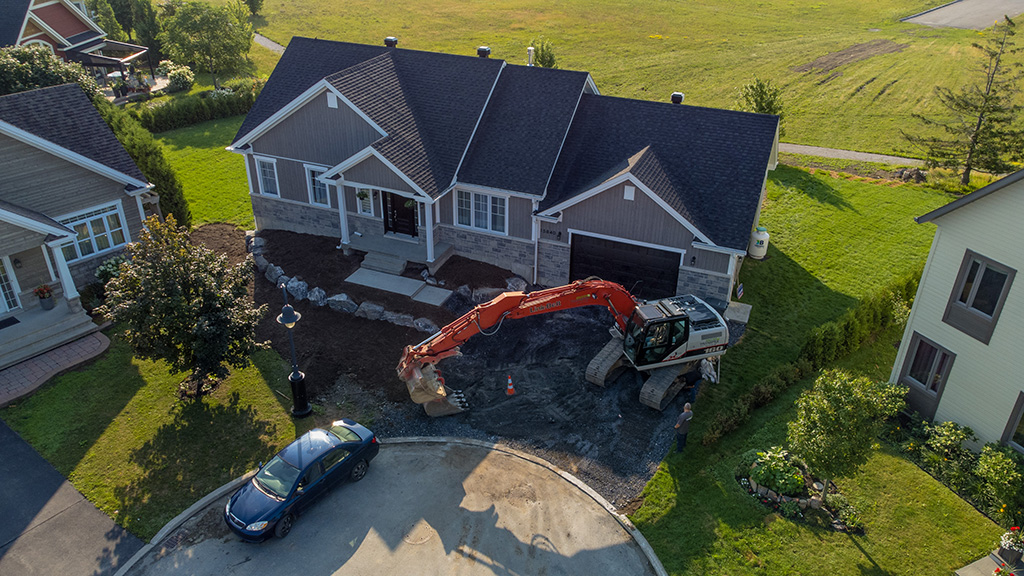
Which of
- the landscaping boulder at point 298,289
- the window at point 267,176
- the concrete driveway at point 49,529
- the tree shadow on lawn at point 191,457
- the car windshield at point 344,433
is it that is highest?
the window at point 267,176

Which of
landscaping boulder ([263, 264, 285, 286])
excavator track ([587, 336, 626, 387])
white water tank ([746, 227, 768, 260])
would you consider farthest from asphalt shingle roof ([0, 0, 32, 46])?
white water tank ([746, 227, 768, 260])

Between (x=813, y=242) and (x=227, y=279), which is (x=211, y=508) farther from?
(x=813, y=242)

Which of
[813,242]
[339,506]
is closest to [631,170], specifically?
[813,242]

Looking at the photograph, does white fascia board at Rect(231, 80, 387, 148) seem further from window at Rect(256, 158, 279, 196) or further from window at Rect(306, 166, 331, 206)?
window at Rect(306, 166, 331, 206)

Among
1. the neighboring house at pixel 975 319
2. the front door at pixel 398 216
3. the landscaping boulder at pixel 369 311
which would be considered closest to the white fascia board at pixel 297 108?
the front door at pixel 398 216

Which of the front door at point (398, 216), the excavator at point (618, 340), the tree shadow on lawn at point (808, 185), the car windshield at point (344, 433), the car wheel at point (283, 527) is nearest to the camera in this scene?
the car wheel at point (283, 527)

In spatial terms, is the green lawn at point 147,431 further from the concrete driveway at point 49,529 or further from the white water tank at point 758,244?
the white water tank at point 758,244
